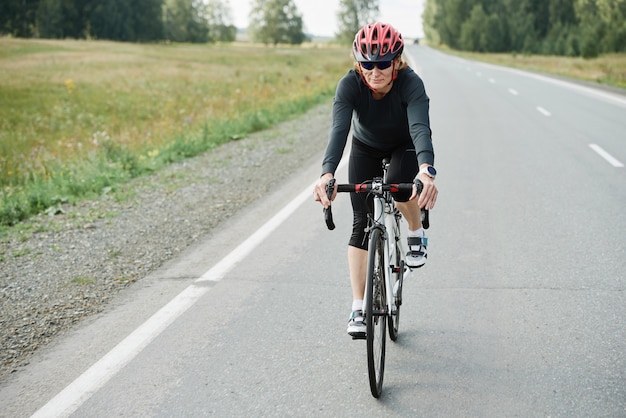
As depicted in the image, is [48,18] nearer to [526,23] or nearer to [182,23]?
[182,23]

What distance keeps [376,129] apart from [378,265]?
778 mm

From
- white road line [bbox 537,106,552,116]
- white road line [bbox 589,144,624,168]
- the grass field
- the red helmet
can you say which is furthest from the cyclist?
white road line [bbox 537,106,552,116]

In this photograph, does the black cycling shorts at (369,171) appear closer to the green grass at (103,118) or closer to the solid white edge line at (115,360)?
the solid white edge line at (115,360)

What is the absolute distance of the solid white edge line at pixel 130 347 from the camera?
3.32m

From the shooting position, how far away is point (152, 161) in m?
10.5

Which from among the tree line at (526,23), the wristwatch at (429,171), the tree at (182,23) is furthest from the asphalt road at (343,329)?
the tree at (182,23)

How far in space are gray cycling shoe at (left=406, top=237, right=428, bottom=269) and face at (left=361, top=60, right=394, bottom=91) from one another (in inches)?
41.8

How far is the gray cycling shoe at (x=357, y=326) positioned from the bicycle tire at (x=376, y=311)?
7cm

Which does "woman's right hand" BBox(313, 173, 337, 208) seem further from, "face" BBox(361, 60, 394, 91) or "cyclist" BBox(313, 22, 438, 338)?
"face" BBox(361, 60, 394, 91)

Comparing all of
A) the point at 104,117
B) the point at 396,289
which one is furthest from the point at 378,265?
the point at 104,117

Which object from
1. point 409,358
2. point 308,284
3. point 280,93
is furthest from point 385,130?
point 280,93

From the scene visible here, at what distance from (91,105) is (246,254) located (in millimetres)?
19341

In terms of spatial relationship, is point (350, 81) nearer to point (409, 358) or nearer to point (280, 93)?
point (409, 358)

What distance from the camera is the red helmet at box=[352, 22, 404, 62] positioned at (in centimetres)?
324
